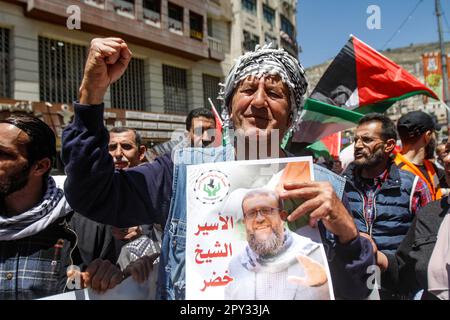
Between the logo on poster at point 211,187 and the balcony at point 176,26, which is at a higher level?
the balcony at point 176,26

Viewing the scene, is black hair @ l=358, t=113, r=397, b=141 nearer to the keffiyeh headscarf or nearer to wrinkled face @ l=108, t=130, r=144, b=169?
the keffiyeh headscarf

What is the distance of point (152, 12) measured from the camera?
43.9 feet

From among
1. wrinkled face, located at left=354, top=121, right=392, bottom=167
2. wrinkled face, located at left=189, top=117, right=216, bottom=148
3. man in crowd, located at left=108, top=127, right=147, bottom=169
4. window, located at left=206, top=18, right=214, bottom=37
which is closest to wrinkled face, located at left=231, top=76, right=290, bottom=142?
wrinkled face, located at left=354, top=121, right=392, bottom=167

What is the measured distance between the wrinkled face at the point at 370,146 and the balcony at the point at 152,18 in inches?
454

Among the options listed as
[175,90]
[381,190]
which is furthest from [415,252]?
[175,90]

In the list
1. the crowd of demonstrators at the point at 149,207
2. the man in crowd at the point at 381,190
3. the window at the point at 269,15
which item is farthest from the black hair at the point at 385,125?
the window at the point at 269,15

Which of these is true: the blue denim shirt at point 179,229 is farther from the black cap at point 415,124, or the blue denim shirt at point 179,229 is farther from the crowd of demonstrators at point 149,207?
the black cap at point 415,124

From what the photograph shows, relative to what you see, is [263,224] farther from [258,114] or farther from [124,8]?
[124,8]

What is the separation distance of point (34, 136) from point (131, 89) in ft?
38.5

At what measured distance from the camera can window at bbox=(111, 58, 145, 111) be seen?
41.0ft

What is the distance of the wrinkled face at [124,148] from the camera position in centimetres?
Result: 339

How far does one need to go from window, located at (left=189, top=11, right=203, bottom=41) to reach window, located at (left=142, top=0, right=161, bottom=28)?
173 cm

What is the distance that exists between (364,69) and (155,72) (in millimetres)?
10037

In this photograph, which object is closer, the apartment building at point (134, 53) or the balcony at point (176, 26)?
the apartment building at point (134, 53)
